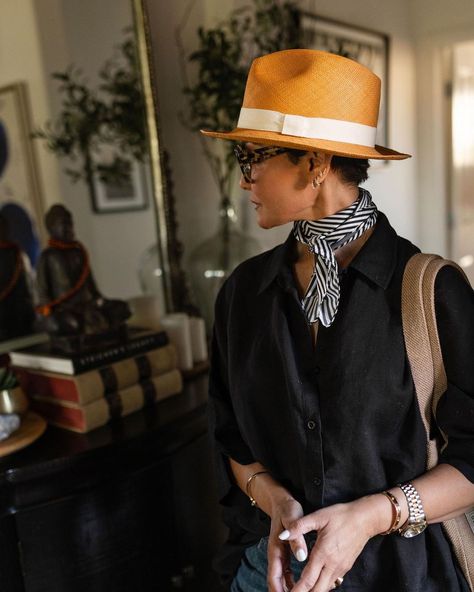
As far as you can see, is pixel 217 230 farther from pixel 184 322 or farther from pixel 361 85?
pixel 361 85

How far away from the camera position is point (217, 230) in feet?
6.09

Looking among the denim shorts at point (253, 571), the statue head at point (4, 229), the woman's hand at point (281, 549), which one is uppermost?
the statue head at point (4, 229)

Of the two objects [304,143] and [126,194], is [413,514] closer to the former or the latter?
[304,143]

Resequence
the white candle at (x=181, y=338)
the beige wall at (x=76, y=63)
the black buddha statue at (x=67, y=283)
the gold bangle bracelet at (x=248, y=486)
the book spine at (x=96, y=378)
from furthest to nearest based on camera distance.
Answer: the beige wall at (x=76, y=63), the white candle at (x=181, y=338), the black buddha statue at (x=67, y=283), the book spine at (x=96, y=378), the gold bangle bracelet at (x=248, y=486)

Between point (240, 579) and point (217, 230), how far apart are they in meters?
1.09

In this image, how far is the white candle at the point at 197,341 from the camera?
1.60 meters

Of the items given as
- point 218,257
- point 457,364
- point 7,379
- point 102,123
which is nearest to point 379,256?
point 457,364

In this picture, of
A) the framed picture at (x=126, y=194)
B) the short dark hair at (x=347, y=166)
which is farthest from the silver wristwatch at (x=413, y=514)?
the framed picture at (x=126, y=194)

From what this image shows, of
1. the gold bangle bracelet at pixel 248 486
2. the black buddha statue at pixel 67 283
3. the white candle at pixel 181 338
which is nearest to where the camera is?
the gold bangle bracelet at pixel 248 486

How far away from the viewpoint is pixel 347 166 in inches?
34.0

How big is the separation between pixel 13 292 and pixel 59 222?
393mm

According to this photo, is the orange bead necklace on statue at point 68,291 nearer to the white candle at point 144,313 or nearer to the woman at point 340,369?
the white candle at point 144,313

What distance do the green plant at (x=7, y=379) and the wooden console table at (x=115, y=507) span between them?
13cm

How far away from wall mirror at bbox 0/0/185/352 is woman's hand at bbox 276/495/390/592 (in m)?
1.03
